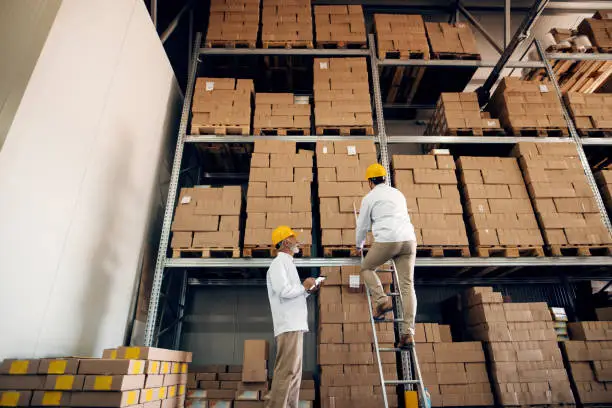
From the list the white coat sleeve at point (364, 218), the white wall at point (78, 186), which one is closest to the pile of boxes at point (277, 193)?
the white coat sleeve at point (364, 218)

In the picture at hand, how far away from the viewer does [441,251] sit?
17.0ft

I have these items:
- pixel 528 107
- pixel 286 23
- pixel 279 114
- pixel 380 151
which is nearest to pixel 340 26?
pixel 286 23

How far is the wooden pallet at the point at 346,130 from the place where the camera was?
599 cm

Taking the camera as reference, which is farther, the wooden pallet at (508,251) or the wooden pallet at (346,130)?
the wooden pallet at (346,130)

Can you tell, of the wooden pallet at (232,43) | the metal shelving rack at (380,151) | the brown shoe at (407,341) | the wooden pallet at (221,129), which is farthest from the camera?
the wooden pallet at (232,43)

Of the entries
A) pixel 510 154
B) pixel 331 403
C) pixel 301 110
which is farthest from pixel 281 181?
pixel 510 154

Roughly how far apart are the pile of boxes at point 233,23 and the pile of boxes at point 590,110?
221 inches

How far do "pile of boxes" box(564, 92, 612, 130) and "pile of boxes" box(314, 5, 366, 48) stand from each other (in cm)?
375

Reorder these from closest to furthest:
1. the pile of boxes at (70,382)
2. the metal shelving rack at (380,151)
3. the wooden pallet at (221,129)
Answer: the pile of boxes at (70,382)
the metal shelving rack at (380,151)
the wooden pallet at (221,129)

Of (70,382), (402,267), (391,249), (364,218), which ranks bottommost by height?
(70,382)

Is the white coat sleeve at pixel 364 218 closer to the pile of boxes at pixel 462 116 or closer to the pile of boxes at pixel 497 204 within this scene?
the pile of boxes at pixel 497 204

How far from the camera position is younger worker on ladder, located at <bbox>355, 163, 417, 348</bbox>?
401cm

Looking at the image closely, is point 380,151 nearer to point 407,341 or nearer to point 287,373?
point 407,341

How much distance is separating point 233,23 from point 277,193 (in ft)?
11.6
